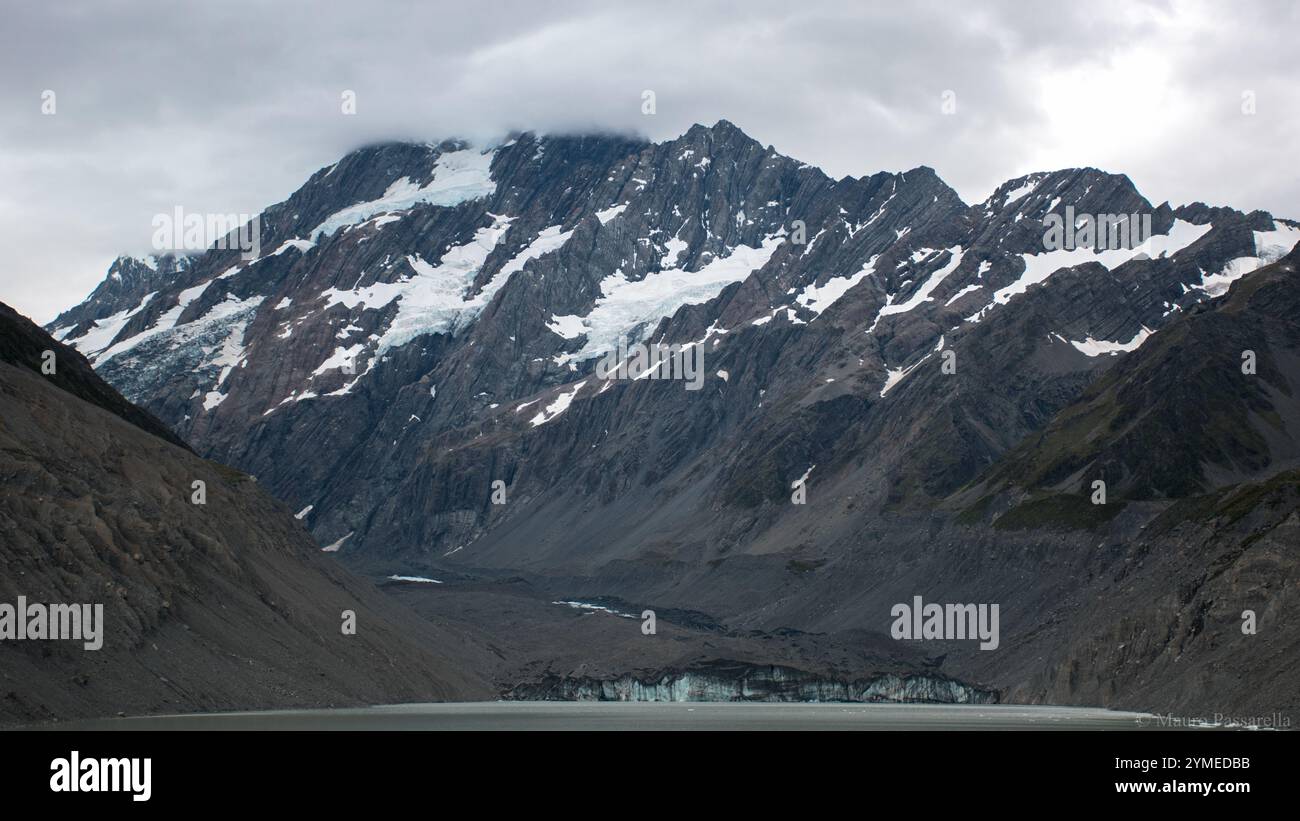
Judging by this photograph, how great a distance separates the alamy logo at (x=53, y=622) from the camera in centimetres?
10738

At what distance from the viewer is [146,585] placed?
424ft

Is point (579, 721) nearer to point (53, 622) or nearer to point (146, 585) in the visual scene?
point (146, 585)

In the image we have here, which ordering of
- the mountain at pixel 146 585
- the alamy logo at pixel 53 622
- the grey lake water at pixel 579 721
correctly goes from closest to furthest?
the grey lake water at pixel 579 721 < the alamy logo at pixel 53 622 < the mountain at pixel 146 585
